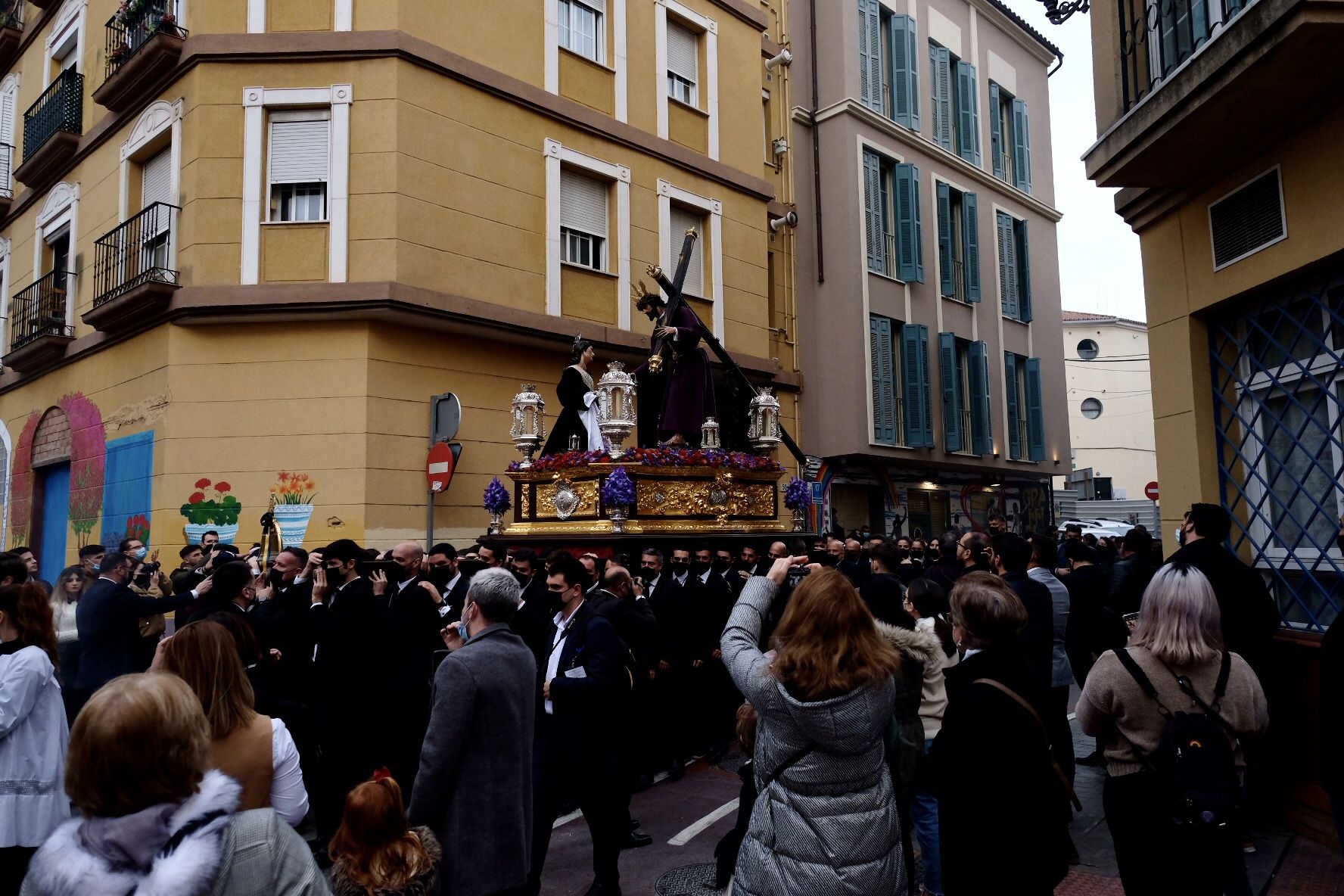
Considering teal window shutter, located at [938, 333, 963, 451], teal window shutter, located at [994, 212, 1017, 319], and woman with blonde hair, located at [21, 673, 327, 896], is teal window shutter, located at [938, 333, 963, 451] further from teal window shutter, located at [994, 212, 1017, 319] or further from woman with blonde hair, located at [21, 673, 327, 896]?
woman with blonde hair, located at [21, 673, 327, 896]

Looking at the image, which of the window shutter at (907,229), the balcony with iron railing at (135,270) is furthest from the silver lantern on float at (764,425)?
the window shutter at (907,229)

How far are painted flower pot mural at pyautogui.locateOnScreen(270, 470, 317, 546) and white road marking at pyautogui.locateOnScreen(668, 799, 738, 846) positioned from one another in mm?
7740

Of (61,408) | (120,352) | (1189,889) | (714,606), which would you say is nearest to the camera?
(1189,889)

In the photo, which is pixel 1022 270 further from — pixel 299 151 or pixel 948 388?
pixel 299 151

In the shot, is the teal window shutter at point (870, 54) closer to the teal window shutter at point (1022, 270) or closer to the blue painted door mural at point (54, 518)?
the teal window shutter at point (1022, 270)

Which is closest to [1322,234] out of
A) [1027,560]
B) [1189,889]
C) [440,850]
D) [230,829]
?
[1027,560]

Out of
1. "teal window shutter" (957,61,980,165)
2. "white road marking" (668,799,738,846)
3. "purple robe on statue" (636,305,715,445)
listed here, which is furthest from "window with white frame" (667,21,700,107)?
"white road marking" (668,799,738,846)

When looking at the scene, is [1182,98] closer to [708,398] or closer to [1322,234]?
[1322,234]

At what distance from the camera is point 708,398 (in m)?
12.1

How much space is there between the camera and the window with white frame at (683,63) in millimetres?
17188

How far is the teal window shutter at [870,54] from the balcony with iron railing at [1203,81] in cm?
1395

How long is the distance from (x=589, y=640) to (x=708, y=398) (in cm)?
702

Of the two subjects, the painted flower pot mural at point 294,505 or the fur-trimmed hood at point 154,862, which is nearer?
the fur-trimmed hood at point 154,862

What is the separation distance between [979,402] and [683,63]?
1123 centimetres
